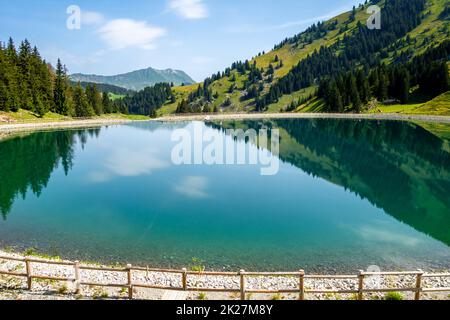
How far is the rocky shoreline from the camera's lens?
16.0 meters

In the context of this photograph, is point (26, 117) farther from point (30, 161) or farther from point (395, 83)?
point (395, 83)

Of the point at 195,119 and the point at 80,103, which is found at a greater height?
the point at 80,103

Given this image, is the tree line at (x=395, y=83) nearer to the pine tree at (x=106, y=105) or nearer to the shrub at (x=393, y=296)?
the pine tree at (x=106, y=105)

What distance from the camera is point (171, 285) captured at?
1784 cm

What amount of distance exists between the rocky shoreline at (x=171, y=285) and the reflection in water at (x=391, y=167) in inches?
465

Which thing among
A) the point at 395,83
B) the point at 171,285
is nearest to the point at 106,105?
the point at 395,83

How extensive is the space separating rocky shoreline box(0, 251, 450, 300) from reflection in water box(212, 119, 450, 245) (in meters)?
11.8

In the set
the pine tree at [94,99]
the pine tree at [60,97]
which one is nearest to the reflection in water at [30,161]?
the pine tree at [60,97]

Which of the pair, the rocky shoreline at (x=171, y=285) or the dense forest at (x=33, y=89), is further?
the dense forest at (x=33, y=89)

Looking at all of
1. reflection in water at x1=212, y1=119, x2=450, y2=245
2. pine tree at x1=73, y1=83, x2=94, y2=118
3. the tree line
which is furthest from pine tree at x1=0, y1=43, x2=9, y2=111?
the tree line

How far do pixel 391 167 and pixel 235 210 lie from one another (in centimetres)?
3237

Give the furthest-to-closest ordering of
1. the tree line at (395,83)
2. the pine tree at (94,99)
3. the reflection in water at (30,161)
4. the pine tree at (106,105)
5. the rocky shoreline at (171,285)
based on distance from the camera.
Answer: the pine tree at (106,105)
the pine tree at (94,99)
the tree line at (395,83)
the reflection in water at (30,161)
the rocky shoreline at (171,285)

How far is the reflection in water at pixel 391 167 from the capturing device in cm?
3381
